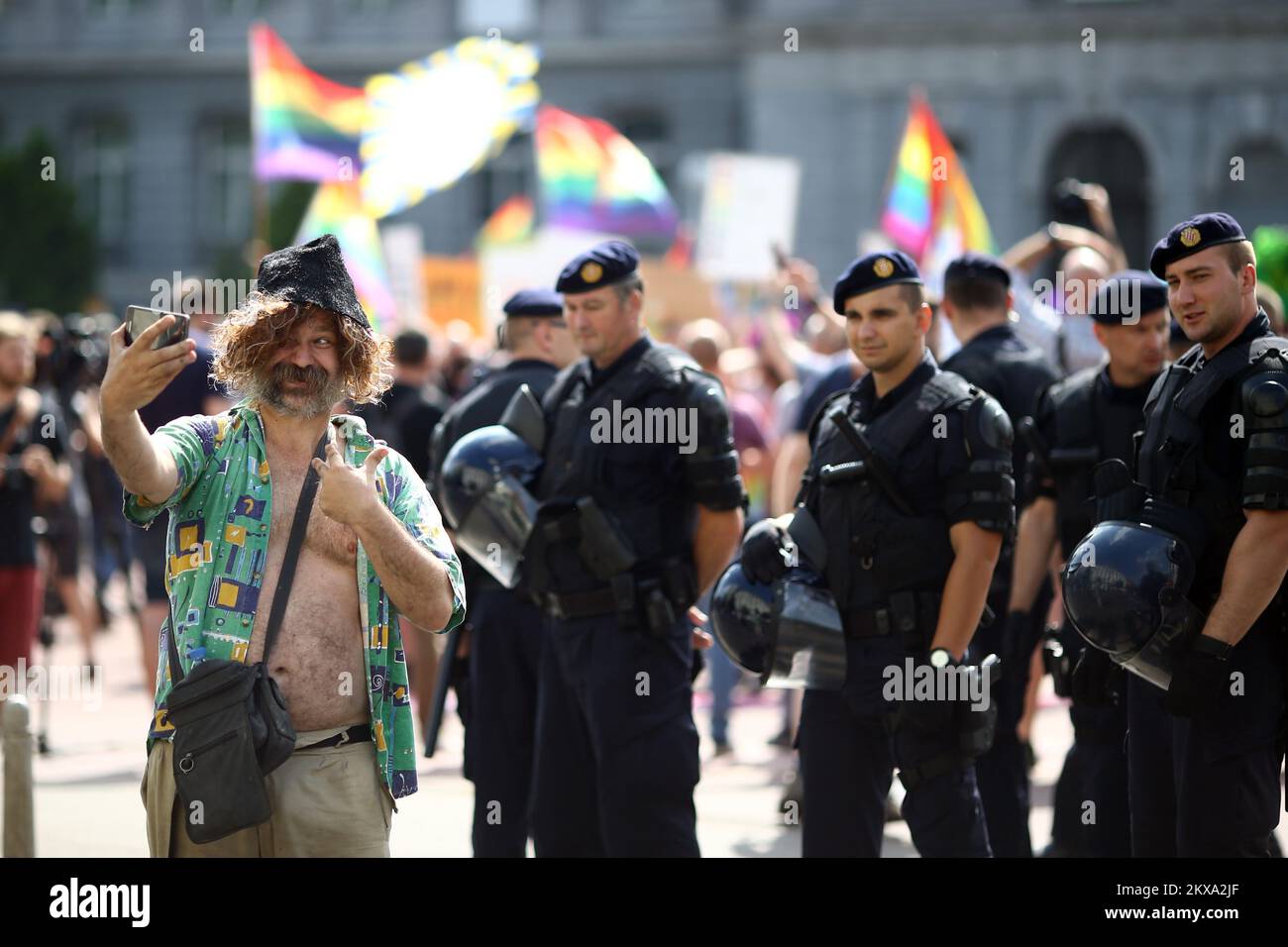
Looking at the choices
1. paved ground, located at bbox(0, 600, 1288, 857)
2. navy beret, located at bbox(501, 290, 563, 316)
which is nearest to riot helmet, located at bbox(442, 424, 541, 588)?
navy beret, located at bbox(501, 290, 563, 316)

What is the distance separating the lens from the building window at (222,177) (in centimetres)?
4244

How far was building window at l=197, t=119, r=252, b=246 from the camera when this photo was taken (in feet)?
139

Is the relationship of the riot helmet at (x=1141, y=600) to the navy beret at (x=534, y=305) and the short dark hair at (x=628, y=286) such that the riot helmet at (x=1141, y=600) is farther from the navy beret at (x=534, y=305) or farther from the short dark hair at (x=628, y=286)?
the navy beret at (x=534, y=305)

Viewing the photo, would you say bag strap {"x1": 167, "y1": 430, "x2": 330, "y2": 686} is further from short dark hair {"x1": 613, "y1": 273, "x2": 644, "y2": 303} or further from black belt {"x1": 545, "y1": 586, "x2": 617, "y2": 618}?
short dark hair {"x1": 613, "y1": 273, "x2": 644, "y2": 303}

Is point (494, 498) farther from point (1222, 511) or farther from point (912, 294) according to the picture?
point (1222, 511)

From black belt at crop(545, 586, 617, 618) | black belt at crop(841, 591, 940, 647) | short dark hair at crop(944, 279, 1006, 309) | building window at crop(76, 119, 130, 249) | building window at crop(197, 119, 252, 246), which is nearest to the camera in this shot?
black belt at crop(841, 591, 940, 647)

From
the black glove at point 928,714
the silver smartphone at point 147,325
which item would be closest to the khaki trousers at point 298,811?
the silver smartphone at point 147,325

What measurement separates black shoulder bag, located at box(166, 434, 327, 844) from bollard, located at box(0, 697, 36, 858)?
2076 mm

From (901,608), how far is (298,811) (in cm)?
204

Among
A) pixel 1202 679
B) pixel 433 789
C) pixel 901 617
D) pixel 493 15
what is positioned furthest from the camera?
pixel 493 15

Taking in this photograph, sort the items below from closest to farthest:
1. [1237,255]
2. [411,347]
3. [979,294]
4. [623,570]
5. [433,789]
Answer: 1. [1237,255]
2. [623,570]
3. [979,294]
4. [433,789]
5. [411,347]

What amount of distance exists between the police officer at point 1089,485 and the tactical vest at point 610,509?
1290 mm

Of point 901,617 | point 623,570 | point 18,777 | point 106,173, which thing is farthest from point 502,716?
point 106,173

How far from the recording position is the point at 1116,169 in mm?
35844
